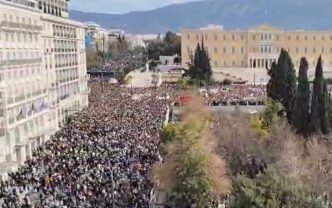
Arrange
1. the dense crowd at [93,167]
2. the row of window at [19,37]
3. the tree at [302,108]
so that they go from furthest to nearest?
1. the tree at [302,108]
2. the row of window at [19,37]
3. the dense crowd at [93,167]

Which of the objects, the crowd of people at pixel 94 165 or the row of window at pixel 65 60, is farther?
the row of window at pixel 65 60

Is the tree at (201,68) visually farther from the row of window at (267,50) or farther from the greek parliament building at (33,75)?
the greek parliament building at (33,75)

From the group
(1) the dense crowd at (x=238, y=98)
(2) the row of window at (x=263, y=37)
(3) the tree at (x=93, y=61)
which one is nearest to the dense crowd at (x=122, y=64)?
(3) the tree at (x=93, y=61)

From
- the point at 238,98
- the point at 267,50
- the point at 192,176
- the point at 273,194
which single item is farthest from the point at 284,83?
the point at 267,50

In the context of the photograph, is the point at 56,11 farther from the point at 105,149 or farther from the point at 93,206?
the point at 93,206

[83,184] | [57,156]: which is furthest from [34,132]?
[83,184]

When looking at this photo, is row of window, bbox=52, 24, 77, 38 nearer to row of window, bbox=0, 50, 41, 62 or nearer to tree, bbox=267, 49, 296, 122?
row of window, bbox=0, 50, 41, 62
